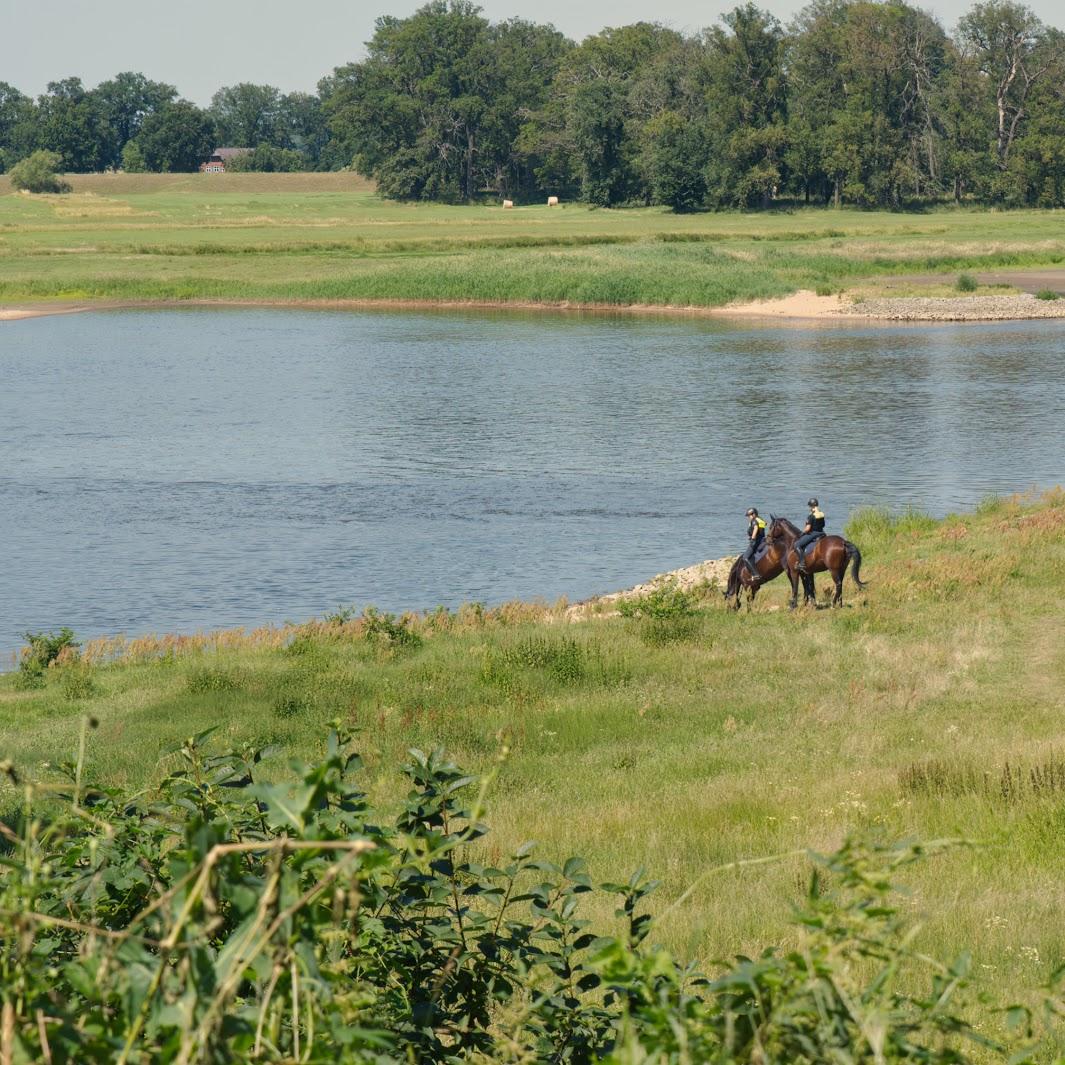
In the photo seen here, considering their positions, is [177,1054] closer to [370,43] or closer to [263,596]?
[263,596]

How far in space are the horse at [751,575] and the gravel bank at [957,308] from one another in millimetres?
59757

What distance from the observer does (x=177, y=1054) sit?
10.1ft

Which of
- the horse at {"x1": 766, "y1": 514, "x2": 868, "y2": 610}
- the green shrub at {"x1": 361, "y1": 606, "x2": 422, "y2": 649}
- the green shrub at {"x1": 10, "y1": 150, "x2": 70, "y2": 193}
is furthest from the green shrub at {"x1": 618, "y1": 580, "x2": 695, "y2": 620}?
the green shrub at {"x1": 10, "y1": 150, "x2": 70, "y2": 193}

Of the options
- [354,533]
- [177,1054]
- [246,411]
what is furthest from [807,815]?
[246,411]

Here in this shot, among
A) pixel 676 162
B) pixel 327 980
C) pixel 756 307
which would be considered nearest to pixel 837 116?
pixel 676 162

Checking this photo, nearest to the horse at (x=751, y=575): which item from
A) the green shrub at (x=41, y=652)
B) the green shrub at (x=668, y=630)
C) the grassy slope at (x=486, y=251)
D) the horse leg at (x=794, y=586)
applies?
the horse leg at (x=794, y=586)

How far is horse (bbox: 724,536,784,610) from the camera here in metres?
25.0

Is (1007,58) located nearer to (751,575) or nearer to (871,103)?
(871,103)

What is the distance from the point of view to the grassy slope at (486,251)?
312 feet

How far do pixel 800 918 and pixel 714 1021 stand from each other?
2.08 feet

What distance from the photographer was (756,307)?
88.0m

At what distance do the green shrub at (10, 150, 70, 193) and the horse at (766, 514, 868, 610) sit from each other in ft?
576

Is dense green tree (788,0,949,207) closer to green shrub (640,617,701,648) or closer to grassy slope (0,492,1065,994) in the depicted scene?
grassy slope (0,492,1065,994)

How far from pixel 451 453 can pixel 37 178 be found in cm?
15570
